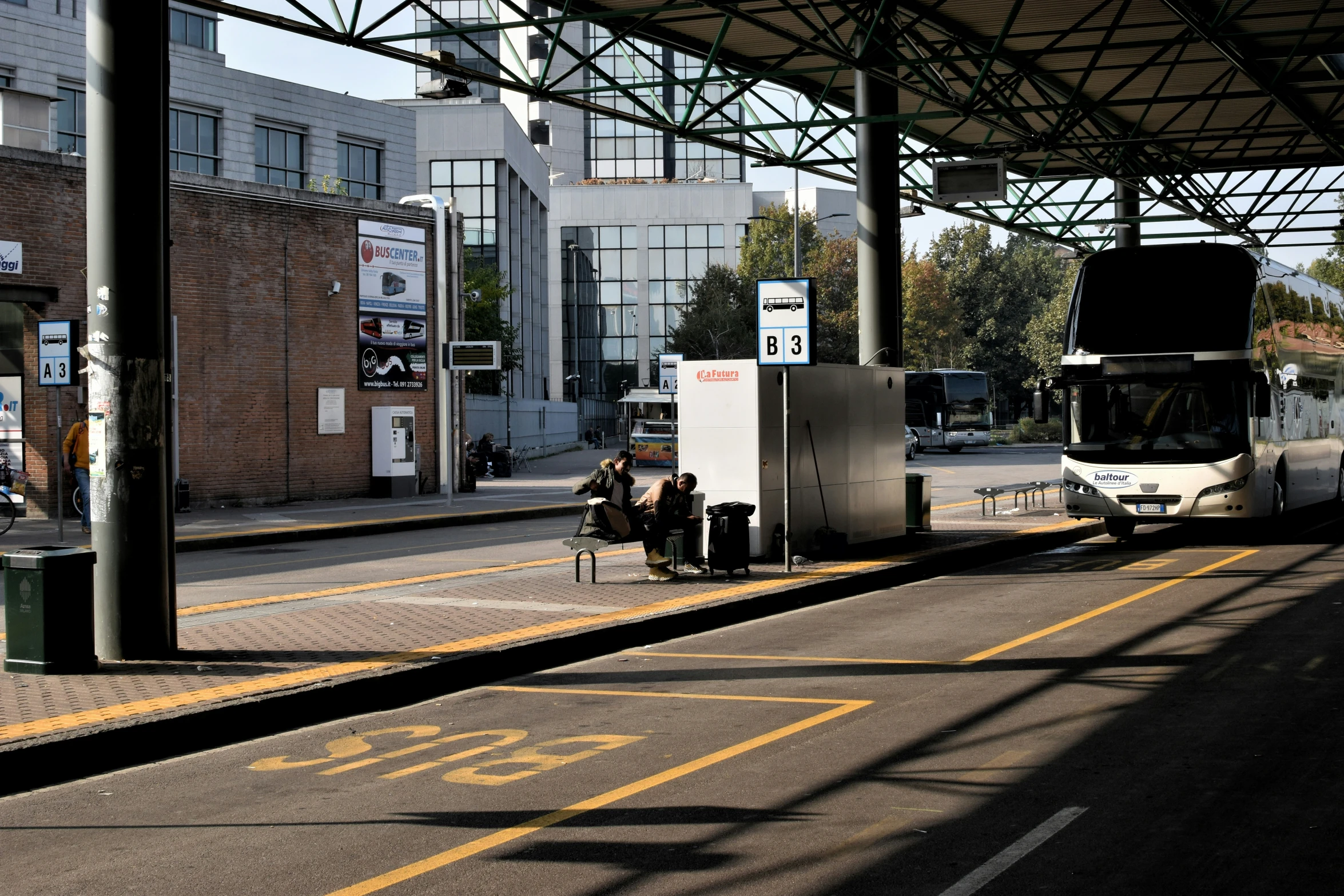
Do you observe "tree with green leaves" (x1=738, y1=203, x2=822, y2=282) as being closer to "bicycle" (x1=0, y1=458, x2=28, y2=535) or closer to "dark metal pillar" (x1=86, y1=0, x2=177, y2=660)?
"bicycle" (x1=0, y1=458, x2=28, y2=535)

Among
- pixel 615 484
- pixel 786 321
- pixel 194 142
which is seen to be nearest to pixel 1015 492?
pixel 786 321

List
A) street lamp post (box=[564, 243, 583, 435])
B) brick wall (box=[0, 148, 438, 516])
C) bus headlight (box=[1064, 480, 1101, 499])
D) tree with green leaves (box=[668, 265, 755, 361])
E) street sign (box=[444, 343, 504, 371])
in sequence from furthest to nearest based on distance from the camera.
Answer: street lamp post (box=[564, 243, 583, 435]) < tree with green leaves (box=[668, 265, 755, 361]) < street sign (box=[444, 343, 504, 371]) < brick wall (box=[0, 148, 438, 516]) < bus headlight (box=[1064, 480, 1101, 499])

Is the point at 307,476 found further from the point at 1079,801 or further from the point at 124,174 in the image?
the point at 1079,801

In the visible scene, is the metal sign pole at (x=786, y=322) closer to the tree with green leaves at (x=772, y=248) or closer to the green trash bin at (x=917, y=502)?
the green trash bin at (x=917, y=502)

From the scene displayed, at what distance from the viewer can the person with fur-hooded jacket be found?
1505cm

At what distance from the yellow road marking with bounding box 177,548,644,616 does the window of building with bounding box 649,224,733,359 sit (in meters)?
84.4

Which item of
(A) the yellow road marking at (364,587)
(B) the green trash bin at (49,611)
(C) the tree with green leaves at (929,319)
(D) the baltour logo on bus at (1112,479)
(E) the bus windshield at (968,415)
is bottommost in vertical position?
(A) the yellow road marking at (364,587)

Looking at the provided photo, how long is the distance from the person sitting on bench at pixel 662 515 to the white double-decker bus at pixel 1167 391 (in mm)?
7673

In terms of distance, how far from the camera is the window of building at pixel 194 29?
61.2 metres

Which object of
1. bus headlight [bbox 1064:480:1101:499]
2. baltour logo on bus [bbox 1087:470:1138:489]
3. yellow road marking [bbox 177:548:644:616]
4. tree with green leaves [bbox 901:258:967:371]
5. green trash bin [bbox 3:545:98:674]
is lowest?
yellow road marking [bbox 177:548:644:616]

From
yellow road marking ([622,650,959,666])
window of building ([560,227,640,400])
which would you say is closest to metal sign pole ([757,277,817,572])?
yellow road marking ([622,650,959,666])

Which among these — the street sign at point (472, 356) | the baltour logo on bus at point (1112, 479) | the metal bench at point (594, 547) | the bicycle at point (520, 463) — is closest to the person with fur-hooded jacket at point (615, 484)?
the metal bench at point (594, 547)

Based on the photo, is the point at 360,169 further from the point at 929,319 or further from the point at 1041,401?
the point at 1041,401

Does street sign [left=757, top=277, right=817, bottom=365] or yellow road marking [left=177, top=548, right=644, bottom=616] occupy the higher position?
street sign [left=757, top=277, right=817, bottom=365]
